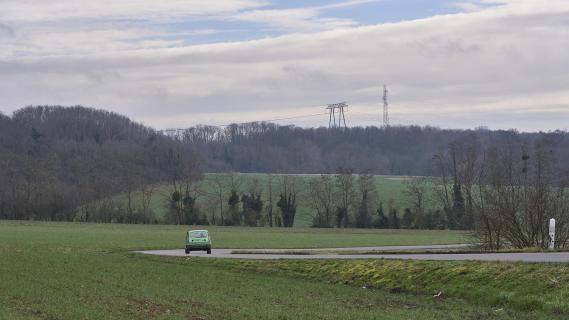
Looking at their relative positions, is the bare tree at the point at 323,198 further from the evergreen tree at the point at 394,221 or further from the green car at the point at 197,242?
the green car at the point at 197,242

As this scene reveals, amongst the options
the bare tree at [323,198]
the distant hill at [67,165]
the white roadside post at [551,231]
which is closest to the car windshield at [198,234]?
the white roadside post at [551,231]

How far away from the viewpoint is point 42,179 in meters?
134

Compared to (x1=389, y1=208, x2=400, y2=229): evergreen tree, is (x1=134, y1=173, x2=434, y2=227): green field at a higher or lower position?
higher

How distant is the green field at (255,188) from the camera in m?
129

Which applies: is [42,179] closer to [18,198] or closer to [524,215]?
[18,198]

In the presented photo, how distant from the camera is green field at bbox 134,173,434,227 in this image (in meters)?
129

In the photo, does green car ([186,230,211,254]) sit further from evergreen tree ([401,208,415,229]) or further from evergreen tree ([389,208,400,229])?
evergreen tree ([401,208,415,229])

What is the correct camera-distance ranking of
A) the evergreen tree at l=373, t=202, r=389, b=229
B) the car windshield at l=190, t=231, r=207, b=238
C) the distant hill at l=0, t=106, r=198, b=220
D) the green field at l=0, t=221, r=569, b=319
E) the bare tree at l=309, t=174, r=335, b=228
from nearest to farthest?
1. the green field at l=0, t=221, r=569, b=319
2. the car windshield at l=190, t=231, r=207, b=238
3. the evergreen tree at l=373, t=202, r=389, b=229
4. the bare tree at l=309, t=174, r=335, b=228
5. the distant hill at l=0, t=106, r=198, b=220

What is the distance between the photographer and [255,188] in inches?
5266

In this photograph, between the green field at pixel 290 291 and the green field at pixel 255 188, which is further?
the green field at pixel 255 188

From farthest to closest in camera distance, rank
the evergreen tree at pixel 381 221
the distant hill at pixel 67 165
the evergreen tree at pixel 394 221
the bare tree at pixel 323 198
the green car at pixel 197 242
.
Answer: the distant hill at pixel 67 165 → the bare tree at pixel 323 198 → the evergreen tree at pixel 381 221 → the evergreen tree at pixel 394 221 → the green car at pixel 197 242

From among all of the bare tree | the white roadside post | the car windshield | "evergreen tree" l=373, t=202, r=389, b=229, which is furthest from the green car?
the bare tree

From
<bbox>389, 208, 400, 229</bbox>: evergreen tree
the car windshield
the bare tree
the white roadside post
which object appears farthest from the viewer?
the bare tree

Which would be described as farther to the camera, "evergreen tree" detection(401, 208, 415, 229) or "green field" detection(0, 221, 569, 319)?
"evergreen tree" detection(401, 208, 415, 229)
